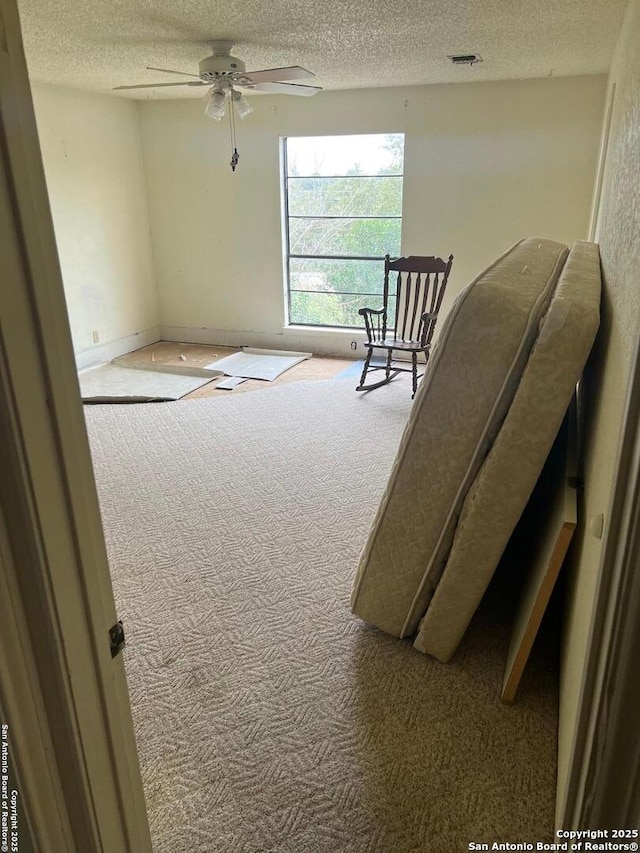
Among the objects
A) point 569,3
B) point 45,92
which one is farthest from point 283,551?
point 45,92

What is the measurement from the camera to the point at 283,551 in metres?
2.55

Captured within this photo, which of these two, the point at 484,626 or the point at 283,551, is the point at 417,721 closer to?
the point at 484,626

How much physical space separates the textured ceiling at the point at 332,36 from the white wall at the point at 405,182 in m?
0.37

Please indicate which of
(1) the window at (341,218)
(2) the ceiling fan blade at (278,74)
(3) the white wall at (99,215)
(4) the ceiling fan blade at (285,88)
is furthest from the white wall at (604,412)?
(3) the white wall at (99,215)

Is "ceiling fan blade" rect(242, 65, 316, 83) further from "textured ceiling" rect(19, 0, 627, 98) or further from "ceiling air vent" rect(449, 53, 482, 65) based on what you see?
"ceiling air vent" rect(449, 53, 482, 65)

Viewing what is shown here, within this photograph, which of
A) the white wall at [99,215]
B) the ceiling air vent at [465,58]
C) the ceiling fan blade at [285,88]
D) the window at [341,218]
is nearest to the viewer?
the ceiling air vent at [465,58]

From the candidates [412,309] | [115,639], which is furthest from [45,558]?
[412,309]

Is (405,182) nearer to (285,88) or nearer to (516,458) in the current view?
(285,88)

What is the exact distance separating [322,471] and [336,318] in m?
2.77

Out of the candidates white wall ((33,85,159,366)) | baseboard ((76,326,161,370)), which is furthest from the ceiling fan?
baseboard ((76,326,161,370))

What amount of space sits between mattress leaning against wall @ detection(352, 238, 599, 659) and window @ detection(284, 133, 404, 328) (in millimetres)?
3455

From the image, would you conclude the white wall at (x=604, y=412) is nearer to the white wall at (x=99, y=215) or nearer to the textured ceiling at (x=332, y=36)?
the textured ceiling at (x=332, y=36)

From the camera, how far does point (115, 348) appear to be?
5691 millimetres

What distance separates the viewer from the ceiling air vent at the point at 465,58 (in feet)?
11.9
